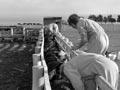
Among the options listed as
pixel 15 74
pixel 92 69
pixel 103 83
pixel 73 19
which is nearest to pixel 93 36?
pixel 73 19

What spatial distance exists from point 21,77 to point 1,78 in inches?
25.7

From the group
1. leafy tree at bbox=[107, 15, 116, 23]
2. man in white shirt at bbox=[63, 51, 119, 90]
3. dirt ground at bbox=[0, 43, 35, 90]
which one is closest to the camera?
man in white shirt at bbox=[63, 51, 119, 90]

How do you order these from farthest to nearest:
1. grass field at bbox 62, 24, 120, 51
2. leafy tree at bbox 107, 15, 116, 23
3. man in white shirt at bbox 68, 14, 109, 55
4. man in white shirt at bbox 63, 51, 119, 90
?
1. leafy tree at bbox 107, 15, 116, 23
2. grass field at bbox 62, 24, 120, 51
3. man in white shirt at bbox 68, 14, 109, 55
4. man in white shirt at bbox 63, 51, 119, 90

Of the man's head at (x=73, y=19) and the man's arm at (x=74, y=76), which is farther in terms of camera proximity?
the man's head at (x=73, y=19)

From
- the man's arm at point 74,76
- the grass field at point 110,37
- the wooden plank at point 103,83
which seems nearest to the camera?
the wooden plank at point 103,83

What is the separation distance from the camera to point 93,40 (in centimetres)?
563

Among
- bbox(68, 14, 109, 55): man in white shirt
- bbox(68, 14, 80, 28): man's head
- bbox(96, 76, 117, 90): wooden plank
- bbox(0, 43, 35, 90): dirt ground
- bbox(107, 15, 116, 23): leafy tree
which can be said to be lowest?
bbox(107, 15, 116, 23): leafy tree

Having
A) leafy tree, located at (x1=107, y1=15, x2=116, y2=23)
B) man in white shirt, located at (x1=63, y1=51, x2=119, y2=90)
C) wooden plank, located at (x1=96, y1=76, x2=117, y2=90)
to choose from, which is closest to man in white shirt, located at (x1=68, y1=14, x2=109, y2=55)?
man in white shirt, located at (x1=63, y1=51, x2=119, y2=90)

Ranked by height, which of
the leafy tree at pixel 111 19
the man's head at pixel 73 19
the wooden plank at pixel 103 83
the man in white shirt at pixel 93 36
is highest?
the man's head at pixel 73 19

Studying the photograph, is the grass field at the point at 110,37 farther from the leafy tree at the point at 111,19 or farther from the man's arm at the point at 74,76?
the leafy tree at the point at 111,19

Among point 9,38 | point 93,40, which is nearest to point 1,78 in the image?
point 93,40

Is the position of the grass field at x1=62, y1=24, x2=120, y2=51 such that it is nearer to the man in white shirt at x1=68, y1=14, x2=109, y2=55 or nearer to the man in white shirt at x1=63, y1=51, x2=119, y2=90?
the man in white shirt at x1=68, y1=14, x2=109, y2=55

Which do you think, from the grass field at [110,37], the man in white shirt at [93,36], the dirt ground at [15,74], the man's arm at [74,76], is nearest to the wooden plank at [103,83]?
the man's arm at [74,76]

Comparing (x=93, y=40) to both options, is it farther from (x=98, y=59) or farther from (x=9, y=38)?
(x=9, y=38)
